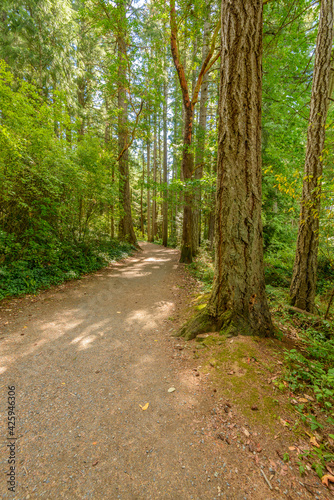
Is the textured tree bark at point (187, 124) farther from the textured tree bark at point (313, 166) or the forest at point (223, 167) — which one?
the textured tree bark at point (313, 166)

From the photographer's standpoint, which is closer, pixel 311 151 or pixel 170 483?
pixel 170 483

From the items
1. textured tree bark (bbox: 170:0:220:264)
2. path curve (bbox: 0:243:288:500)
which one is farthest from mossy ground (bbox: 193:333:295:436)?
textured tree bark (bbox: 170:0:220:264)

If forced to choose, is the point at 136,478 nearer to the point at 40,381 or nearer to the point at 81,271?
the point at 40,381

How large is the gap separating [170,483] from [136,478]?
0.27 metres

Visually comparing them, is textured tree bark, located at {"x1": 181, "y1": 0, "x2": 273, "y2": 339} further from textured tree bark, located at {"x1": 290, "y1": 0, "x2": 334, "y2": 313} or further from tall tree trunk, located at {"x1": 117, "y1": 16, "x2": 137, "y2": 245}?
tall tree trunk, located at {"x1": 117, "y1": 16, "x2": 137, "y2": 245}

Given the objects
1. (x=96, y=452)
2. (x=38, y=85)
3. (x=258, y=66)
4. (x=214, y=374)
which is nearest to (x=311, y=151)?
(x=258, y=66)

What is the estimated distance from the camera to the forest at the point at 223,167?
2.89 meters

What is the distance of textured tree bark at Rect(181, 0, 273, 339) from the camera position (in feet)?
9.27

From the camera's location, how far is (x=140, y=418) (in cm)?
217

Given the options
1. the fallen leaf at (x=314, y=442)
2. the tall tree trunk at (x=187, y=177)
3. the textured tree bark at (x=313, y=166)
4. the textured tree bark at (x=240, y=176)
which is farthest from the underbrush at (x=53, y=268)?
the textured tree bark at (x=313, y=166)

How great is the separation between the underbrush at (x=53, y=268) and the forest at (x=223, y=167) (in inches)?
1.5

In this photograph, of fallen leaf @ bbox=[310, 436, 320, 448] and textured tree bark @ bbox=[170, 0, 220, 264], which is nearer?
fallen leaf @ bbox=[310, 436, 320, 448]

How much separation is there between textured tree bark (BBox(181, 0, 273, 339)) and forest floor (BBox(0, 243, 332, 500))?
0.49 metres

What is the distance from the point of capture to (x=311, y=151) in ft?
14.2
